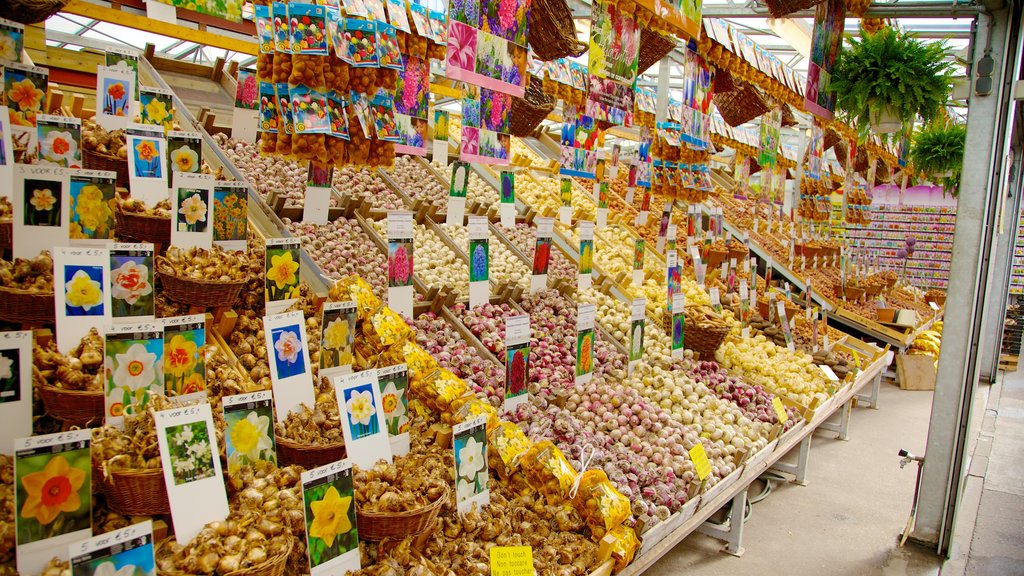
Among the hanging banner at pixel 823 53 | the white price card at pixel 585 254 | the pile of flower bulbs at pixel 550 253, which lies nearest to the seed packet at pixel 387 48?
the white price card at pixel 585 254

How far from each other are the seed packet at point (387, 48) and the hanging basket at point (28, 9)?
39.5 inches

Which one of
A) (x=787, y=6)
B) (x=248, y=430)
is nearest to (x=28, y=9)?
(x=248, y=430)

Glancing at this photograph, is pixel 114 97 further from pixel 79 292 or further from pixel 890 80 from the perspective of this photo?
pixel 890 80

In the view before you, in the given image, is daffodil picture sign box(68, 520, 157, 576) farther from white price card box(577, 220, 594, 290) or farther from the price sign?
white price card box(577, 220, 594, 290)

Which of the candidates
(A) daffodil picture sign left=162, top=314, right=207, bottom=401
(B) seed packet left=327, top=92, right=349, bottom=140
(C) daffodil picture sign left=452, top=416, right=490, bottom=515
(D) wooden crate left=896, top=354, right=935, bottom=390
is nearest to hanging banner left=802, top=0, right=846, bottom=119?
(B) seed packet left=327, top=92, right=349, bottom=140

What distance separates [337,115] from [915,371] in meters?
8.24

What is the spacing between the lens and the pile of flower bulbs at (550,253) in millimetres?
4557

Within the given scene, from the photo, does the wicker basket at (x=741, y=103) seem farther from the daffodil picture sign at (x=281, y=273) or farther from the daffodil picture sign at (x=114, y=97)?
the daffodil picture sign at (x=114, y=97)

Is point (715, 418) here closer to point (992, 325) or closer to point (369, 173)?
point (369, 173)

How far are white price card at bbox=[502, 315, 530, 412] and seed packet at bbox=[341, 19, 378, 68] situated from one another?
1120mm

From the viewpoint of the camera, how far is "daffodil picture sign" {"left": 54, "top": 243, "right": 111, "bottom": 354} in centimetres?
170

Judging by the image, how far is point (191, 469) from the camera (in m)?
1.56

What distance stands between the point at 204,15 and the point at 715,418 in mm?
3099

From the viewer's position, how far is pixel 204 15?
2541mm
